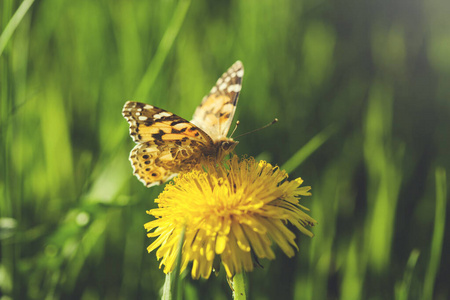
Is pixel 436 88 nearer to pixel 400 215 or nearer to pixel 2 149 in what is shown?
pixel 400 215

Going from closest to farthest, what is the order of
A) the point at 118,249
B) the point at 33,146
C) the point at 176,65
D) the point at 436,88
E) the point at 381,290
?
the point at 381,290, the point at 118,249, the point at 33,146, the point at 176,65, the point at 436,88

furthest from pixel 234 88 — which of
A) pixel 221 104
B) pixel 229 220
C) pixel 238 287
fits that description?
pixel 238 287

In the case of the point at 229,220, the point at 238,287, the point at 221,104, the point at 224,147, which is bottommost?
the point at 238,287

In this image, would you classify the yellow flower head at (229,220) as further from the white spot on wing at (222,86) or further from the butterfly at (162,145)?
the white spot on wing at (222,86)

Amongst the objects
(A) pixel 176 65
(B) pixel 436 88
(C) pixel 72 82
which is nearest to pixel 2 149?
(C) pixel 72 82

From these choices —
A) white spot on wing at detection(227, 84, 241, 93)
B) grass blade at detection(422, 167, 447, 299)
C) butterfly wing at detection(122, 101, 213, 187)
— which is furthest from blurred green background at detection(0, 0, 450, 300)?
white spot on wing at detection(227, 84, 241, 93)

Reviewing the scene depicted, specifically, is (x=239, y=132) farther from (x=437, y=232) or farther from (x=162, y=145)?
(x=437, y=232)
